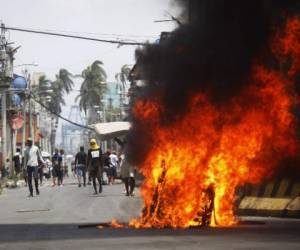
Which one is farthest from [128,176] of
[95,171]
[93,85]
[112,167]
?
[93,85]

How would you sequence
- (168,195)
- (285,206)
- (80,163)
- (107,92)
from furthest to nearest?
(107,92) → (80,163) → (285,206) → (168,195)

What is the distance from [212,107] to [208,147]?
2.05ft

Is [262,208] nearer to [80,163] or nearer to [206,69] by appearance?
[206,69]

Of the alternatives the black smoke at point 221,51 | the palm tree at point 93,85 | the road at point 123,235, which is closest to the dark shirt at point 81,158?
the road at point 123,235

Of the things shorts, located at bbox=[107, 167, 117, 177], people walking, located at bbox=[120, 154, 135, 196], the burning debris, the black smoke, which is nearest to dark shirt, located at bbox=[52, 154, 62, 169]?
shorts, located at bbox=[107, 167, 117, 177]

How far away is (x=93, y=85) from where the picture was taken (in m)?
98.8

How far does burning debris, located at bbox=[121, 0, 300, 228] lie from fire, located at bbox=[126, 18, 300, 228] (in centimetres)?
2

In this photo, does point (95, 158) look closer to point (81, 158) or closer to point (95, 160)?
point (95, 160)

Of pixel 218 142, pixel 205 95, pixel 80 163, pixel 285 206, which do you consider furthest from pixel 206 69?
pixel 80 163

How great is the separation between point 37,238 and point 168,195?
211 centimetres

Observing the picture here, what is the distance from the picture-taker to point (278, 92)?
460 inches

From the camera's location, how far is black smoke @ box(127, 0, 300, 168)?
37.6 feet

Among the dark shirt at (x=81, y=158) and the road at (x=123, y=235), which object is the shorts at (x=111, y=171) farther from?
the road at (x=123, y=235)

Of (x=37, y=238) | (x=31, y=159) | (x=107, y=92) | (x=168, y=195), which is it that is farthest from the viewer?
(x=107, y=92)
